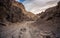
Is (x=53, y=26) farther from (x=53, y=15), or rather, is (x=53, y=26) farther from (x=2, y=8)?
(x=2, y=8)

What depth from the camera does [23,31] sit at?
10.9m

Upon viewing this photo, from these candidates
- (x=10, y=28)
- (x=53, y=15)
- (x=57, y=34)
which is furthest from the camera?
(x=10, y=28)

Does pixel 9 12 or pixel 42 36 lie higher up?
pixel 9 12

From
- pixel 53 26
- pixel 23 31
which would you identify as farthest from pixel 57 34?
pixel 23 31

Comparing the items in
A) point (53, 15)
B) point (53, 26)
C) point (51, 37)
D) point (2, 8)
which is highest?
point (2, 8)

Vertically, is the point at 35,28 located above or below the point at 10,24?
below

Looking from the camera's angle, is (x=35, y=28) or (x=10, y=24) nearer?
(x=35, y=28)

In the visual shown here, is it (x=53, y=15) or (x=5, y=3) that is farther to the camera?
(x=5, y=3)

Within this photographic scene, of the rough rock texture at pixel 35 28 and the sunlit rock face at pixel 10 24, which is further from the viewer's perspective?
the sunlit rock face at pixel 10 24

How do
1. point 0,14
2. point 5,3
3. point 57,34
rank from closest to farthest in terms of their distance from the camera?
1. point 57,34
2. point 0,14
3. point 5,3

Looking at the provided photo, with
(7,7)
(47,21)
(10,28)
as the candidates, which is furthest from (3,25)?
(47,21)

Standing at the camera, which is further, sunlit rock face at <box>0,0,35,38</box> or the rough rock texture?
sunlit rock face at <box>0,0,35,38</box>

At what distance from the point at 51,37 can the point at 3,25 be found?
478cm

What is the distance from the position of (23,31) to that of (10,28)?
141 cm
